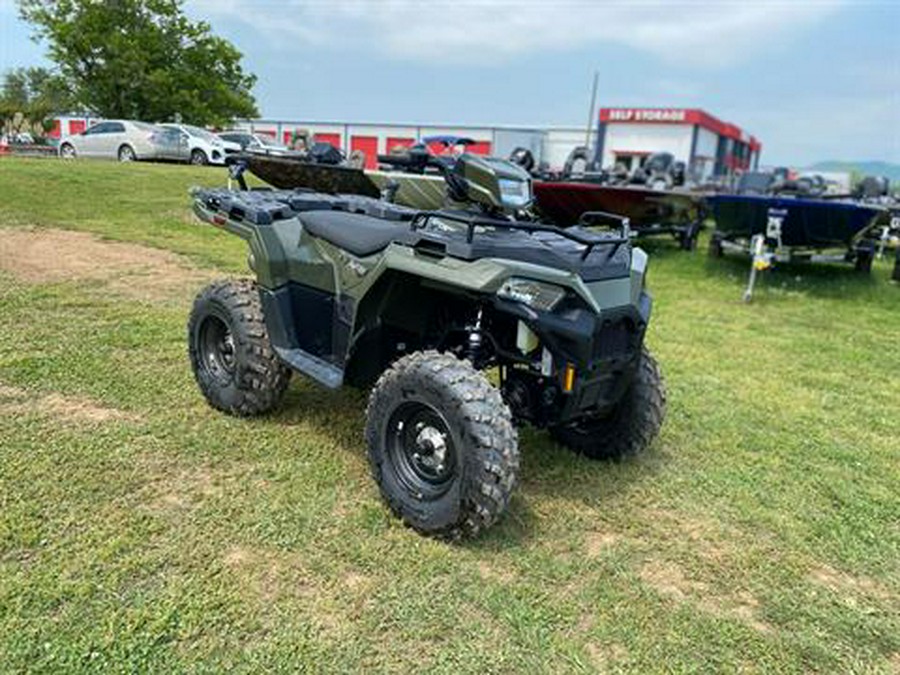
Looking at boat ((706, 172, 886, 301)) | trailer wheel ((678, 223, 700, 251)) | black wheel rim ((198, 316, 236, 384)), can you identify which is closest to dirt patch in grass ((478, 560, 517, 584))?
black wheel rim ((198, 316, 236, 384))

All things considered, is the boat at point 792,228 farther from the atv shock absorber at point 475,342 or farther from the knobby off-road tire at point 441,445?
the knobby off-road tire at point 441,445

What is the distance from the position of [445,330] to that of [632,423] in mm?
977

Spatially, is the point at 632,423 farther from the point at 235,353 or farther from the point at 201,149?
the point at 201,149

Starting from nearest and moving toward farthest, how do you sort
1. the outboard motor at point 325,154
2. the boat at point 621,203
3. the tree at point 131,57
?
the outboard motor at point 325,154
the boat at point 621,203
the tree at point 131,57

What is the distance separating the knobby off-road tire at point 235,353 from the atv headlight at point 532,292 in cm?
144

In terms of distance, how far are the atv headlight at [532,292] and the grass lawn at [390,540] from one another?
918mm

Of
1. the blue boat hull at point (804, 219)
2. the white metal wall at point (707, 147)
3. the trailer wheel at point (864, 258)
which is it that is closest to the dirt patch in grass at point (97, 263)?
the blue boat hull at point (804, 219)

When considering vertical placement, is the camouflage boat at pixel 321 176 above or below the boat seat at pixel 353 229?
above

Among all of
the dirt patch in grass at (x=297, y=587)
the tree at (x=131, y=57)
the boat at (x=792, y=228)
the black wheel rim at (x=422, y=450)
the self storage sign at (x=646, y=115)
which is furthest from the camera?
the self storage sign at (x=646, y=115)

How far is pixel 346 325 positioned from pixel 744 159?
78012mm

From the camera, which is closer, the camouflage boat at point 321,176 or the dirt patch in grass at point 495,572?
the dirt patch in grass at point 495,572

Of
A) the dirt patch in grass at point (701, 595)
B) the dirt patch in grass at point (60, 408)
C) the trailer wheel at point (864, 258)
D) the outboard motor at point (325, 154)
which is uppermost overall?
the outboard motor at point (325, 154)

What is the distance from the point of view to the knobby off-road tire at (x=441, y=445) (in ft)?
8.77

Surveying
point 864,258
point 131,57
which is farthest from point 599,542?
point 131,57
